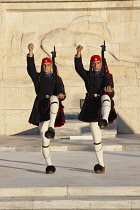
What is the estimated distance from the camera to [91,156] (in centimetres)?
1243

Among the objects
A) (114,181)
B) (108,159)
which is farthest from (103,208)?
(108,159)

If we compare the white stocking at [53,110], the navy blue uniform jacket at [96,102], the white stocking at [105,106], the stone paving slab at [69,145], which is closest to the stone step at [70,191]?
the white stocking at [105,106]

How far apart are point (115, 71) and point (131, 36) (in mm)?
1214

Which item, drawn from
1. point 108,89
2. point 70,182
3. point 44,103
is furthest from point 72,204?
point 44,103

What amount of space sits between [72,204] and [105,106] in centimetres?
211

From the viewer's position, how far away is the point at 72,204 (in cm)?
755

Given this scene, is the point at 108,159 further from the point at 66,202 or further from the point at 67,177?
the point at 66,202

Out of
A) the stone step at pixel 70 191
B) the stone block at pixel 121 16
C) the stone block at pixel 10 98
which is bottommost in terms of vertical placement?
the stone step at pixel 70 191

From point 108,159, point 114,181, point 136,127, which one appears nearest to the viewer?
point 114,181

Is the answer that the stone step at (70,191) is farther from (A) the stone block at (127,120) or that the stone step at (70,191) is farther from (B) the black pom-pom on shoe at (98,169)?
(A) the stone block at (127,120)

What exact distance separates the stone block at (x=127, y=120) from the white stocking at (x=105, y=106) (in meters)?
8.58

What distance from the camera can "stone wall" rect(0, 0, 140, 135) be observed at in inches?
727

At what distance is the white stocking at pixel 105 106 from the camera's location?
9.09 meters

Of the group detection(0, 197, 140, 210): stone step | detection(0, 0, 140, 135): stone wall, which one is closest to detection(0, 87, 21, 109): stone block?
detection(0, 0, 140, 135): stone wall
